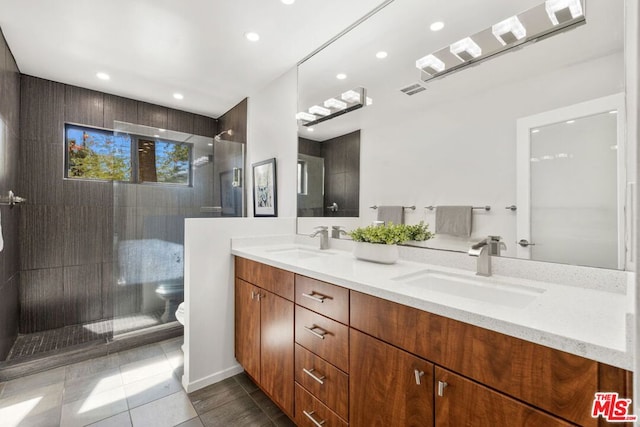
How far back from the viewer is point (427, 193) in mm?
1533

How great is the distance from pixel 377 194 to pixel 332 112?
0.79 m

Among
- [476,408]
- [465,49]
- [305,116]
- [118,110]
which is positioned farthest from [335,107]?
[118,110]

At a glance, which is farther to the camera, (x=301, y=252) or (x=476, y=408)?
(x=301, y=252)

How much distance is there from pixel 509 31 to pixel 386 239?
1099mm

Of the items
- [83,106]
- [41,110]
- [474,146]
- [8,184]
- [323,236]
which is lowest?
[323,236]

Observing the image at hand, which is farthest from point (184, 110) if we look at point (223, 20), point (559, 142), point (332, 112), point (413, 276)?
point (559, 142)

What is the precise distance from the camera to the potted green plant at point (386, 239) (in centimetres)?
149

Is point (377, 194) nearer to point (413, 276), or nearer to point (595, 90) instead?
point (413, 276)

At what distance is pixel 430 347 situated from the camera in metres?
0.88

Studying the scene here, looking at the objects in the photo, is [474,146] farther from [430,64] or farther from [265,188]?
[265,188]

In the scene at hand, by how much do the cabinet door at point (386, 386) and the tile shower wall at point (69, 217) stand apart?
2.33m

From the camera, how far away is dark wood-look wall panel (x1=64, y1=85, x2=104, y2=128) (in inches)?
111

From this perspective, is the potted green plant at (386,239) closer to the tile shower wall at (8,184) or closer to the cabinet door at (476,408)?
the cabinet door at (476,408)

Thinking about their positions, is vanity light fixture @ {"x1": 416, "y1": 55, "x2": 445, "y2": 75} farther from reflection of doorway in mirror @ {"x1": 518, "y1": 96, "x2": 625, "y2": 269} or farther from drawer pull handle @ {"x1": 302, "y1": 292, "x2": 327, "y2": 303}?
drawer pull handle @ {"x1": 302, "y1": 292, "x2": 327, "y2": 303}
